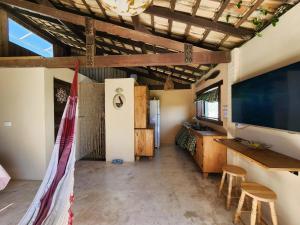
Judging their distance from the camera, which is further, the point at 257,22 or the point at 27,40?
the point at 27,40

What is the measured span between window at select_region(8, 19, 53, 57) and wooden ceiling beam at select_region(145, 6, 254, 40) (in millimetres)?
3506

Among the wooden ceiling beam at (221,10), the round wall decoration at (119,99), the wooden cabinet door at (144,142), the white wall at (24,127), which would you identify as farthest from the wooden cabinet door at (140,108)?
the wooden ceiling beam at (221,10)

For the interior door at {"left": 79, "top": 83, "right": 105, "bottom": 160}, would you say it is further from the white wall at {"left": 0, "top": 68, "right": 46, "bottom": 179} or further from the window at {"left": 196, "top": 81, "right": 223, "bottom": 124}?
the window at {"left": 196, "top": 81, "right": 223, "bottom": 124}

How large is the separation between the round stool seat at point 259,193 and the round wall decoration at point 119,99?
3.29 metres

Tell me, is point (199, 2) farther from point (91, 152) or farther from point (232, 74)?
point (91, 152)

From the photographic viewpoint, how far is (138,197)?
2.70 metres

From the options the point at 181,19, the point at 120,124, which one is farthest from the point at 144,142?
the point at 181,19

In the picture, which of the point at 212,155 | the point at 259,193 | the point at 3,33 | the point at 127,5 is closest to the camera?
the point at 127,5

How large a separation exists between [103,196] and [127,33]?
2636 mm

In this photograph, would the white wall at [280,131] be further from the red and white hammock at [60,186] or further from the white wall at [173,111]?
the white wall at [173,111]

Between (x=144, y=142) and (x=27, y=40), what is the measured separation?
→ 152 inches

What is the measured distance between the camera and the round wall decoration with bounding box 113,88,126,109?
4559 millimetres

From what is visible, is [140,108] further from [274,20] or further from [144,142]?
[274,20]

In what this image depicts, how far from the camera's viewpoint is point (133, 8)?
1288 mm
